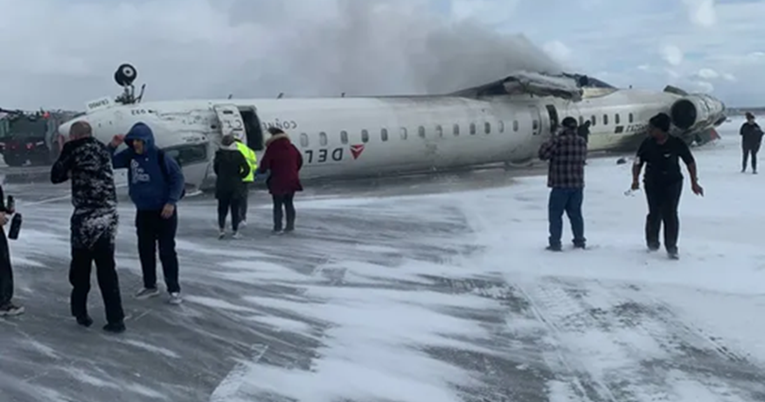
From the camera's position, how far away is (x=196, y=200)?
17.9 meters

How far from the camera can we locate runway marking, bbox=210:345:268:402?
5367 millimetres

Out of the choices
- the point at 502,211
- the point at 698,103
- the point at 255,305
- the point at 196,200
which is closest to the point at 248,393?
the point at 255,305

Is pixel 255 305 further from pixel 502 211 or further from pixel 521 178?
pixel 521 178

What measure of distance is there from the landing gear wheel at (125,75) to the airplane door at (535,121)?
11.4 m

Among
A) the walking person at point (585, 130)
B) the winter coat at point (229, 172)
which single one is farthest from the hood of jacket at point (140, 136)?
the walking person at point (585, 130)

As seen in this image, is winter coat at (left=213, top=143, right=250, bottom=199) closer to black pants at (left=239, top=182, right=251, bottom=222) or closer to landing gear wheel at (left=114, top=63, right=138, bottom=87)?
black pants at (left=239, top=182, right=251, bottom=222)

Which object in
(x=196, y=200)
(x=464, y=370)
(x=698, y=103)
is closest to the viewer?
(x=464, y=370)

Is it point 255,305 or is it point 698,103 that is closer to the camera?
point 255,305

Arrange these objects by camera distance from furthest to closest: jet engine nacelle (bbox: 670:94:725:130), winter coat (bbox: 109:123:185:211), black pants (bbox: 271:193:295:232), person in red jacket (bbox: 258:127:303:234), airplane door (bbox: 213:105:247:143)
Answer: jet engine nacelle (bbox: 670:94:725:130), airplane door (bbox: 213:105:247:143), black pants (bbox: 271:193:295:232), person in red jacket (bbox: 258:127:303:234), winter coat (bbox: 109:123:185:211)

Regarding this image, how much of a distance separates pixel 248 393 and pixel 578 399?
2.18 meters

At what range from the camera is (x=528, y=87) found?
24.2 m

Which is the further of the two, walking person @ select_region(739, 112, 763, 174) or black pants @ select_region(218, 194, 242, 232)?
walking person @ select_region(739, 112, 763, 174)

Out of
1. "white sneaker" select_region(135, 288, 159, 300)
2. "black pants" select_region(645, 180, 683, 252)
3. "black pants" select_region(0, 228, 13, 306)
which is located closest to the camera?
"black pants" select_region(0, 228, 13, 306)

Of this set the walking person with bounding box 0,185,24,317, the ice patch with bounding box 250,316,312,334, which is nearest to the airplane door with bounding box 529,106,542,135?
the ice patch with bounding box 250,316,312,334
